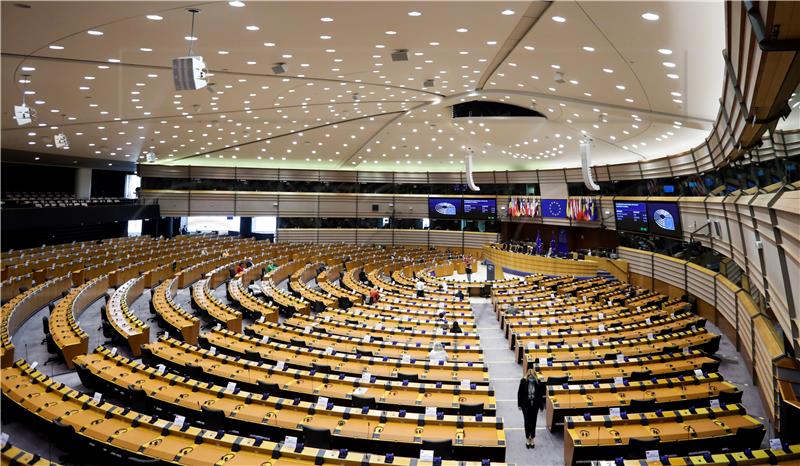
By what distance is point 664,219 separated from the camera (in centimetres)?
1966

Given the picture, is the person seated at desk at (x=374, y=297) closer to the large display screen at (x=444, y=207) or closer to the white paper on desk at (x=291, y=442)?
the white paper on desk at (x=291, y=442)

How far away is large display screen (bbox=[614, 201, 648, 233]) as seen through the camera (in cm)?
2147

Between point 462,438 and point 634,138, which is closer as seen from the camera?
point 462,438

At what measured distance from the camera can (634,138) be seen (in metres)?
19.1

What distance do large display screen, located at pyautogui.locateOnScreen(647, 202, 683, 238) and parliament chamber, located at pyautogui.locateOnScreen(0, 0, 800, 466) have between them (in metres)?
0.30

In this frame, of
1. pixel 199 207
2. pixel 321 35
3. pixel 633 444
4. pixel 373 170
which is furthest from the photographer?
pixel 373 170

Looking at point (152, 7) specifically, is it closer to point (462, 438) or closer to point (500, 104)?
point (462, 438)

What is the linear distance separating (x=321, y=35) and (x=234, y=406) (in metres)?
7.30

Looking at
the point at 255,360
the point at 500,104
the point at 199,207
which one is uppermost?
the point at 500,104

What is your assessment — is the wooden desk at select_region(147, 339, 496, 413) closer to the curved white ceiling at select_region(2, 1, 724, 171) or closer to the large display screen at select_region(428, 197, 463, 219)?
the curved white ceiling at select_region(2, 1, 724, 171)

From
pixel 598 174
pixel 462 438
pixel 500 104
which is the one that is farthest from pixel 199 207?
pixel 462 438

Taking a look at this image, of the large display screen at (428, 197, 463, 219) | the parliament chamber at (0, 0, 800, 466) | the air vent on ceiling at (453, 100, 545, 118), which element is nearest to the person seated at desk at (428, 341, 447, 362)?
the parliament chamber at (0, 0, 800, 466)

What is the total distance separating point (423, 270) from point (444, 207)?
9.93 metres

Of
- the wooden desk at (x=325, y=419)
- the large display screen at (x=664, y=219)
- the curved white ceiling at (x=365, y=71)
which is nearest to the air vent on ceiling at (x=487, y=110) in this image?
the curved white ceiling at (x=365, y=71)
